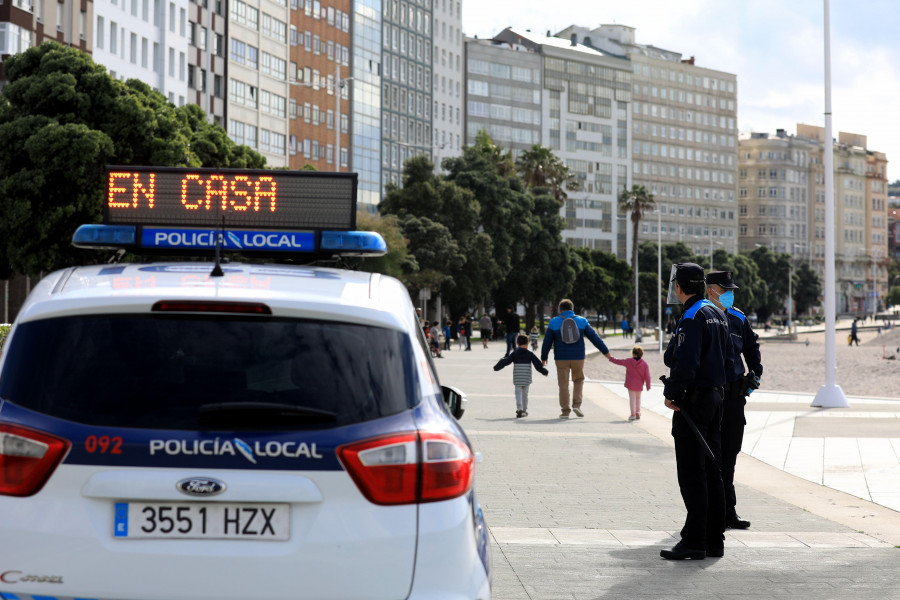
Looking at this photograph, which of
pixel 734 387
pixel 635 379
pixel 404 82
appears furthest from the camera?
pixel 404 82

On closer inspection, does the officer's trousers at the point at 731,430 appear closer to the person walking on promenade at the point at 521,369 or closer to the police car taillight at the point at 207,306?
the police car taillight at the point at 207,306

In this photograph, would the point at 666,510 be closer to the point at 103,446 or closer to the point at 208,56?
the point at 103,446

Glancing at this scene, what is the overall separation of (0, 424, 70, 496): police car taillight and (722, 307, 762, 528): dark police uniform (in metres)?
5.74

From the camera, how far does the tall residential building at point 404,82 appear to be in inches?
4680

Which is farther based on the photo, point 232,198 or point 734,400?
point 734,400

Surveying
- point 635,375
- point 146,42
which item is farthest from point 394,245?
point 635,375

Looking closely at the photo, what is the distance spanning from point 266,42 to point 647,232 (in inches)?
3402

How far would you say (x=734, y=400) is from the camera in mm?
9141


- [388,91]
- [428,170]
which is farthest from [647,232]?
[428,170]

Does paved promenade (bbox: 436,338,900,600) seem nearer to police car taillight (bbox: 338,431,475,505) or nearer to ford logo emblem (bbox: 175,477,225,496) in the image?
police car taillight (bbox: 338,431,475,505)

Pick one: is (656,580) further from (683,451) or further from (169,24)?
(169,24)

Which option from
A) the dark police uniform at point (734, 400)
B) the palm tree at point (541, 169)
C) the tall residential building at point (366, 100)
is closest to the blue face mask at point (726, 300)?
the dark police uniform at point (734, 400)

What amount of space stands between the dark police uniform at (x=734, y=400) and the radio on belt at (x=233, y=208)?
9.64ft

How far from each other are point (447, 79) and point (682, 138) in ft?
194
